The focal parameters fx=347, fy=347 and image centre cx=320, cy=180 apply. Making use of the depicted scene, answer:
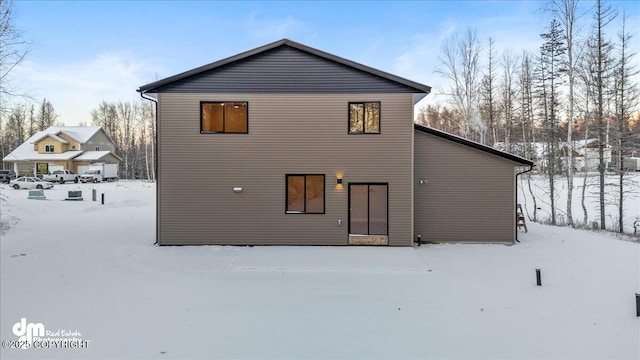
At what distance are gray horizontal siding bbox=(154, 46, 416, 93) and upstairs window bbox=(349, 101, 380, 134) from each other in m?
0.43

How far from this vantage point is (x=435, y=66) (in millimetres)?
21328

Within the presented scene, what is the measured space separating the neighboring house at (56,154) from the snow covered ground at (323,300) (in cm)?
3118

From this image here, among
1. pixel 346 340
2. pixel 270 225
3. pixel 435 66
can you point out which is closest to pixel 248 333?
pixel 346 340

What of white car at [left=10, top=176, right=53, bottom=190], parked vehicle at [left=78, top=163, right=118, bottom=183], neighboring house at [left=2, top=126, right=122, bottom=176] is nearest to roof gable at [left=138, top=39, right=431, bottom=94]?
white car at [left=10, top=176, right=53, bottom=190]

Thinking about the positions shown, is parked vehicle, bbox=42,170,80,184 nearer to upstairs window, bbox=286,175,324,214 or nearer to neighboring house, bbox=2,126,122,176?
neighboring house, bbox=2,126,122,176

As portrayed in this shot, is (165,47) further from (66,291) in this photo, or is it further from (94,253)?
(66,291)

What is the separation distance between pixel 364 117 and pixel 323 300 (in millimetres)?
6284

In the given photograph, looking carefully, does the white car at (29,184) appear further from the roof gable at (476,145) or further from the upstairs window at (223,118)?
the roof gable at (476,145)

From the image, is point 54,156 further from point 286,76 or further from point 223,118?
point 286,76

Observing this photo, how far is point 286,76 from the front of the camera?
1064cm

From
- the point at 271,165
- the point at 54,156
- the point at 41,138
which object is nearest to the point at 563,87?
the point at 271,165

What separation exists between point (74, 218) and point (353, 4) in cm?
1630

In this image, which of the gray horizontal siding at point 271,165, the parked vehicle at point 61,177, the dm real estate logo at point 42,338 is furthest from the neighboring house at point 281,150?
the parked vehicle at point 61,177

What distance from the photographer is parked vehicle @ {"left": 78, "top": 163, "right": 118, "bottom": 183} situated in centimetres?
3474
